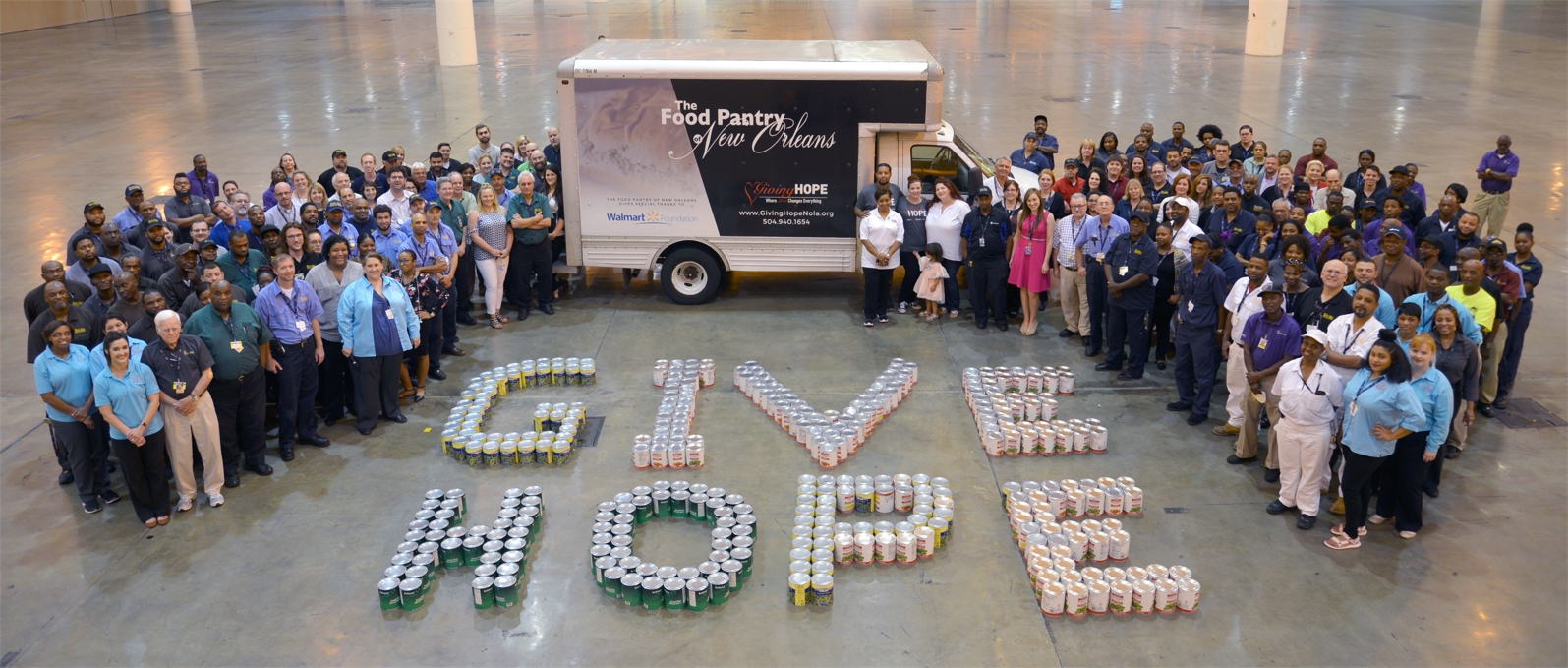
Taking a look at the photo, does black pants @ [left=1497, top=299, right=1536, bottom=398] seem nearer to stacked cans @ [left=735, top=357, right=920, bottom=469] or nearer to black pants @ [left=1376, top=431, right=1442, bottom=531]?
Answer: black pants @ [left=1376, top=431, right=1442, bottom=531]

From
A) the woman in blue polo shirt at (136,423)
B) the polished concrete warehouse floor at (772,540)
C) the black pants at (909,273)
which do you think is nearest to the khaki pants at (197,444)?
the woman in blue polo shirt at (136,423)

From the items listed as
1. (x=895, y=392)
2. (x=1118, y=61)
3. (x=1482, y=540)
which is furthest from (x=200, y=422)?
(x=1118, y=61)

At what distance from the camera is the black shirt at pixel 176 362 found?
27.6 ft

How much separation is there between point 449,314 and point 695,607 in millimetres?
6045

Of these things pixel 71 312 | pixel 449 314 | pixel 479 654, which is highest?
pixel 71 312

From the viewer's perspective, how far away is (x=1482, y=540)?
27.1 ft

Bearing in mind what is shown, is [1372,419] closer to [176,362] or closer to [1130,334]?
[1130,334]

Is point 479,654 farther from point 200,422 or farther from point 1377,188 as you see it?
point 1377,188

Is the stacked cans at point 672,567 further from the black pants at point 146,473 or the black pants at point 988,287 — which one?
the black pants at point 988,287

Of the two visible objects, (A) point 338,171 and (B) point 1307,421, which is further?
(A) point 338,171

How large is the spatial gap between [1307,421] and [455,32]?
1170 inches

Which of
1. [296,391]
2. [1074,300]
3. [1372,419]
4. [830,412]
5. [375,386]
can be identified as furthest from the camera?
[1074,300]

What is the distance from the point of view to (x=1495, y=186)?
14.6 metres

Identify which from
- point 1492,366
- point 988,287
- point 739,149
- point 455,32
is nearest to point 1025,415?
point 988,287
